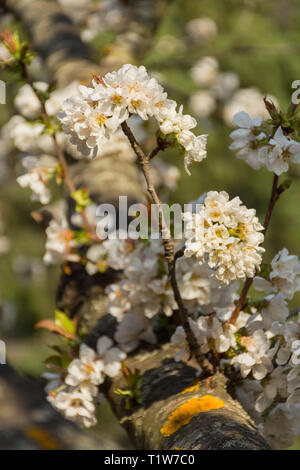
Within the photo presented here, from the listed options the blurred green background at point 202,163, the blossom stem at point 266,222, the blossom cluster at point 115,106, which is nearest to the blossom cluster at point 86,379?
the blossom stem at point 266,222

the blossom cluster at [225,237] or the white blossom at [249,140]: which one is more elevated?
the white blossom at [249,140]

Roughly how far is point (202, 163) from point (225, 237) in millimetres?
3447

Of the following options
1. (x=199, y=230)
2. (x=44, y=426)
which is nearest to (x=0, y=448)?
(x=44, y=426)

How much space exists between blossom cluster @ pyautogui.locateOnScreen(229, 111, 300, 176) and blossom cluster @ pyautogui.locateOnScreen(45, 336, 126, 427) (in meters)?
0.63

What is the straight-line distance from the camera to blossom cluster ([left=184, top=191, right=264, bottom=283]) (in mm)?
1060

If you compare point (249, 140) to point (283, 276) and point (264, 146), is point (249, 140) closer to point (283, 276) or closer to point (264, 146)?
point (264, 146)

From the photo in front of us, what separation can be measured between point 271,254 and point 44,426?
12.4 ft

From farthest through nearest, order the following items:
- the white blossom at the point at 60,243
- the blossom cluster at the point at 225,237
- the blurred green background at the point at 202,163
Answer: the blurred green background at the point at 202,163
the white blossom at the point at 60,243
the blossom cluster at the point at 225,237

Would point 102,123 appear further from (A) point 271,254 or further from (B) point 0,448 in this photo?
(A) point 271,254

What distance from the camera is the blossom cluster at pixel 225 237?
106 cm

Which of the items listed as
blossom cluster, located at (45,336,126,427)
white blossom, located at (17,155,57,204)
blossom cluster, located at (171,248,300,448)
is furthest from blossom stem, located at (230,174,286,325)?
white blossom, located at (17,155,57,204)

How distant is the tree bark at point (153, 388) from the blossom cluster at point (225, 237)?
307 mm

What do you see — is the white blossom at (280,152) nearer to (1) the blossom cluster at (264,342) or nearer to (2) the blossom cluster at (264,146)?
(2) the blossom cluster at (264,146)

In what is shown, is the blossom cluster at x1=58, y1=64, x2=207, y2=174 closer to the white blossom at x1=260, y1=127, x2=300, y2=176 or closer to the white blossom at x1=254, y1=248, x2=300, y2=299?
the white blossom at x1=260, y1=127, x2=300, y2=176
